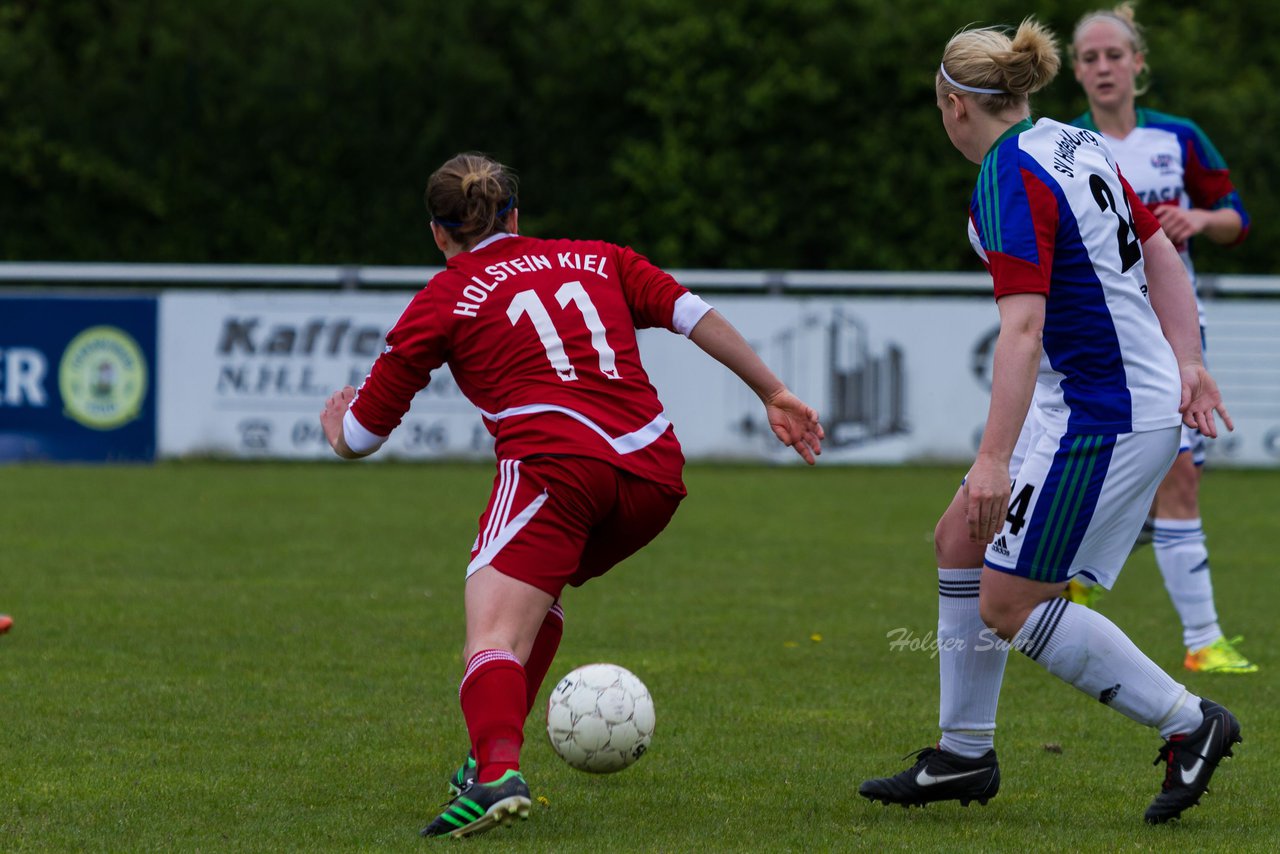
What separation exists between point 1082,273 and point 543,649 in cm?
175

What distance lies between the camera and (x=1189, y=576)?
295 inches

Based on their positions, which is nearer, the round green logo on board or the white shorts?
the white shorts

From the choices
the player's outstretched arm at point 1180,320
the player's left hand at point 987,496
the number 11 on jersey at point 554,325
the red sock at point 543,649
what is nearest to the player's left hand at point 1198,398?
the player's outstretched arm at point 1180,320

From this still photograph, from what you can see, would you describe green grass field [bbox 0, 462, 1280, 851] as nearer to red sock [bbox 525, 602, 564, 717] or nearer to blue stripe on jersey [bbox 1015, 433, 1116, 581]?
red sock [bbox 525, 602, 564, 717]

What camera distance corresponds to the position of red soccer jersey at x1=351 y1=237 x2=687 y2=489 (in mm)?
4812

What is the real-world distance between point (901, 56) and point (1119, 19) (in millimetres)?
13817

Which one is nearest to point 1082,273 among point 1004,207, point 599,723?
point 1004,207

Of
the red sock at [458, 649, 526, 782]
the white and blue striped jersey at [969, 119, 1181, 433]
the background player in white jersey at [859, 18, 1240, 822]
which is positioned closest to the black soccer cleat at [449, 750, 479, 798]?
the red sock at [458, 649, 526, 782]

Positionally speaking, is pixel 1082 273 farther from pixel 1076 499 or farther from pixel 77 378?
pixel 77 378

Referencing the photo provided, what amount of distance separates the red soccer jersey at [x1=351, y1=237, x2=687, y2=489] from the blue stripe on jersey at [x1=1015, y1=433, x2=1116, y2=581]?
934 mm

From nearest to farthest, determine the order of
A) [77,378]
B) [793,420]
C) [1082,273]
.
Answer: [1082,273] → [793,420] → [77,378]

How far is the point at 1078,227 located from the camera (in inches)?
182

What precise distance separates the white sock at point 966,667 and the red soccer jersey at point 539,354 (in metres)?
0.82

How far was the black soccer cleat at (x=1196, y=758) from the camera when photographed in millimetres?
4750
